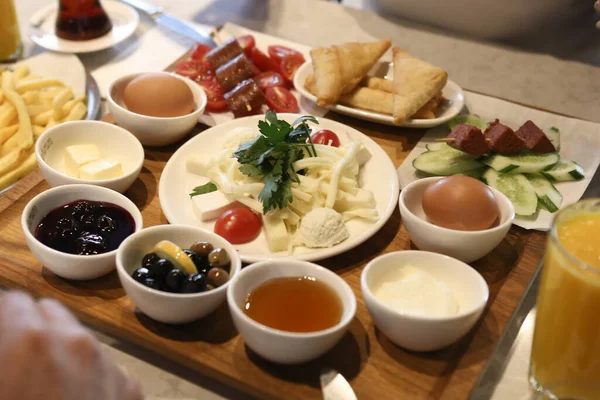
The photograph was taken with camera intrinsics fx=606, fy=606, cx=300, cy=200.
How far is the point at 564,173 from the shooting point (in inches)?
95.0

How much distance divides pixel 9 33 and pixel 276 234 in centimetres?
204

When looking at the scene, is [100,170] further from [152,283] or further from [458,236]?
[458,236]

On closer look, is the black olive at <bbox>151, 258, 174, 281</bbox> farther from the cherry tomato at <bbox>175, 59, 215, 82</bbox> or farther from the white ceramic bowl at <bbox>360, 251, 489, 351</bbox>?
the cherry tomato at <bbox>175, 59, 215, 82</bbox>

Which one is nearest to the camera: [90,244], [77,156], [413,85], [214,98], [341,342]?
[341,342]

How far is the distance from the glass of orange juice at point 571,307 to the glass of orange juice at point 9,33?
2.82 meters

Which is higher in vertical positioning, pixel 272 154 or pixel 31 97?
pixel 272 154

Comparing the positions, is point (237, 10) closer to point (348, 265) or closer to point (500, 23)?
point (500, 23)

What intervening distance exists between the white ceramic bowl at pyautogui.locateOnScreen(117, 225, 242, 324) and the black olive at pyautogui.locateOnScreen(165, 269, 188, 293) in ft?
0.12

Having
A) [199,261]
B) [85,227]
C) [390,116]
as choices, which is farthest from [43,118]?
[390,116]

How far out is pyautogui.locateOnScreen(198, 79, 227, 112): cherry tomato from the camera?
9.17 ft

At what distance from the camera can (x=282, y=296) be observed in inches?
67.9

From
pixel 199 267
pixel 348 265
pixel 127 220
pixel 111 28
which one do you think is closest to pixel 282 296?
pixel 199 267

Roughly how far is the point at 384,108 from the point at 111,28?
1.64m

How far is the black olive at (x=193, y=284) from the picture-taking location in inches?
65.1
